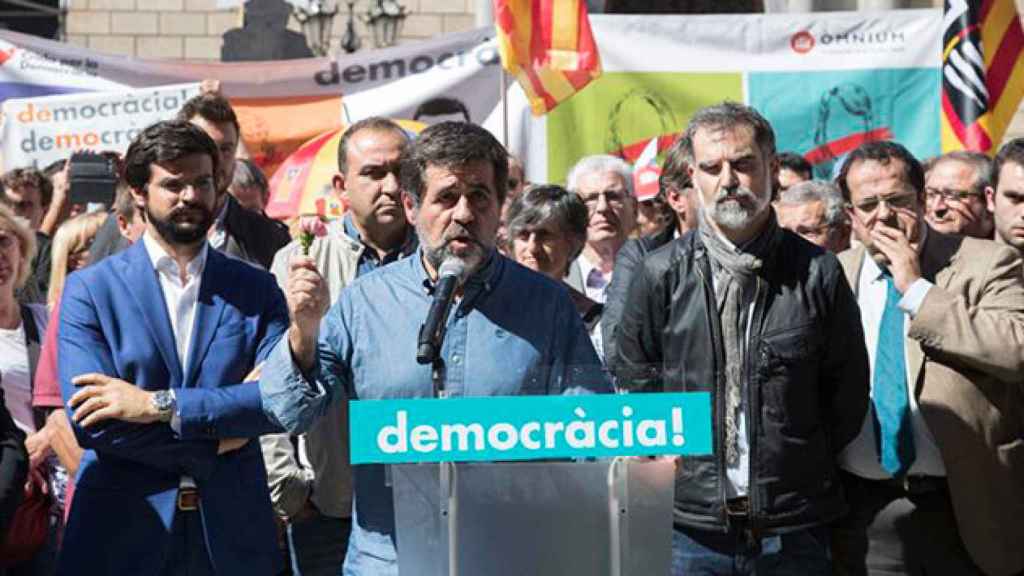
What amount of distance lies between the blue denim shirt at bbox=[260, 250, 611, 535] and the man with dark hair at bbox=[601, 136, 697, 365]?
1.05 metres

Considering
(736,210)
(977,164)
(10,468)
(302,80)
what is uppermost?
(302,80)

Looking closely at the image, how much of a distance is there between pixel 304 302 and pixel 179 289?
4.04 feet

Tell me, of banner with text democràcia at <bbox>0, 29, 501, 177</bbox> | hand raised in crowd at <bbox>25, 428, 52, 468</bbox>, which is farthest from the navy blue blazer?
banner with text democràcia at <bbox>0, 29, 501, 177</bbox>

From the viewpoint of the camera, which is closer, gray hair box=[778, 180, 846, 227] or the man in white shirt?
gray hair box=[778, 180, 846, 227]

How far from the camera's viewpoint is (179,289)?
5.36 m

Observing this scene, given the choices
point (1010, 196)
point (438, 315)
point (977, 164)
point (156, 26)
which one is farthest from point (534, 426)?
point (156, 26)

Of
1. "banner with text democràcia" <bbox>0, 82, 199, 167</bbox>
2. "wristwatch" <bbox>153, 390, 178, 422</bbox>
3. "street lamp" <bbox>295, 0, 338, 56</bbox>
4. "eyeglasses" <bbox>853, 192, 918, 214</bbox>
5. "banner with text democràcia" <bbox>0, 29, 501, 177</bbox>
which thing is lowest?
"wristwatch" <bbox>153, 390, 178, 422</bbox>

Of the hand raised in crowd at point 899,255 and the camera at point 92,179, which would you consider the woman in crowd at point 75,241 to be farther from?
the hand raised in crowd at point 899,255

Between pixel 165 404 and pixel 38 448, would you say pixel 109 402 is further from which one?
pixel 38 448

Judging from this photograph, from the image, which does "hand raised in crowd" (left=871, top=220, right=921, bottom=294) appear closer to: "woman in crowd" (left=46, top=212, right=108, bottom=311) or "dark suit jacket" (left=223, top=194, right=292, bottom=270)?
"dark suit jacket" (left=223, top=194, right=292, bottom=270)

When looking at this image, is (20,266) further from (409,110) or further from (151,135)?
(409,110)

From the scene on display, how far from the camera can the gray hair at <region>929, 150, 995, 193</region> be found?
25.0 feet

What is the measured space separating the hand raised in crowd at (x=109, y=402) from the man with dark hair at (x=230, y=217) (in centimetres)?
179

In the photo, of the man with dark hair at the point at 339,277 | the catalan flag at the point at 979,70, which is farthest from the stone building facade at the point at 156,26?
the man with dark hair at the point at 339,277
